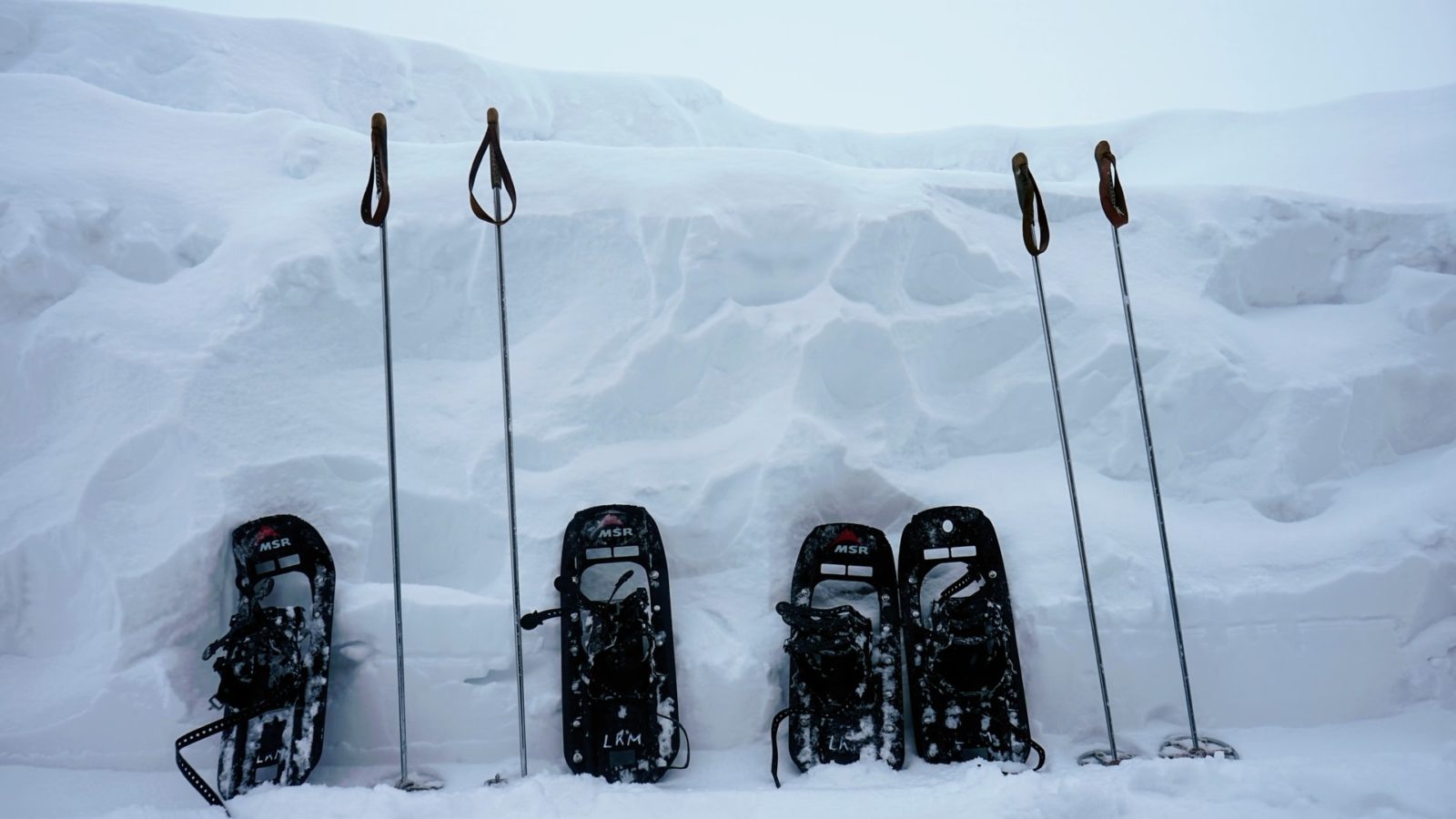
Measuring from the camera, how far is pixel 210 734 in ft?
8.36

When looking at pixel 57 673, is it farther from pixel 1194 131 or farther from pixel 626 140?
pixel 626 140

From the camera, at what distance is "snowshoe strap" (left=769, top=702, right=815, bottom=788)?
2.59 m

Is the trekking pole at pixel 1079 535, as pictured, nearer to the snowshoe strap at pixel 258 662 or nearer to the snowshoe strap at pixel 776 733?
the snowshoe strap at pixel 776 733

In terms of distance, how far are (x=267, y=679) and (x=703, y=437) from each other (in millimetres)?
1882

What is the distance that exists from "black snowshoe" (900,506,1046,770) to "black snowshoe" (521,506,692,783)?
2.95ft

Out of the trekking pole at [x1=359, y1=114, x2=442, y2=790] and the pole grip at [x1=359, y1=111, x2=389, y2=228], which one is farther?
the pole grip at [x1=359, y1=111, x2=389, y2=228]

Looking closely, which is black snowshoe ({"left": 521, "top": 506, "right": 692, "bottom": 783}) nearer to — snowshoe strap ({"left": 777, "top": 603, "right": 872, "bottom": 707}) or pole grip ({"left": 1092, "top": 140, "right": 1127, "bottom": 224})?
snowshoe strap ({"left": 777, "top": 603, "right": 872, "bottom": 707})

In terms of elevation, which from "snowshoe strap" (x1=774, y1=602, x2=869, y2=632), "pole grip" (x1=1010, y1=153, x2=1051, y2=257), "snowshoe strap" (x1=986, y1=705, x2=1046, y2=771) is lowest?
"snowshoe strap" (x1=986, y1=705, x2=1046, y2=771)

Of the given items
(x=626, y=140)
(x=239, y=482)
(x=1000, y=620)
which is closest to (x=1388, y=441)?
(x=1000, y=620)

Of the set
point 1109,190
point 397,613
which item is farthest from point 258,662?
point 1109,190

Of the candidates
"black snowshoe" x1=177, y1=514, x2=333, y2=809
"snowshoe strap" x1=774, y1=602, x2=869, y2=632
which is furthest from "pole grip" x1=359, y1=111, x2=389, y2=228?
"snowshoe strap" x1=774, y1=602, x2=869, y2=632

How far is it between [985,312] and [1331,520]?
1.69 metres

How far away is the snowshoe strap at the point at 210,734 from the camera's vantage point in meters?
2.38

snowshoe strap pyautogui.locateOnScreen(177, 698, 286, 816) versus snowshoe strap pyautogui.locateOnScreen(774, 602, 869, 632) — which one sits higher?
snowshoe strap pyautogui.locateOnScreen(774, 602, 869, 632)
